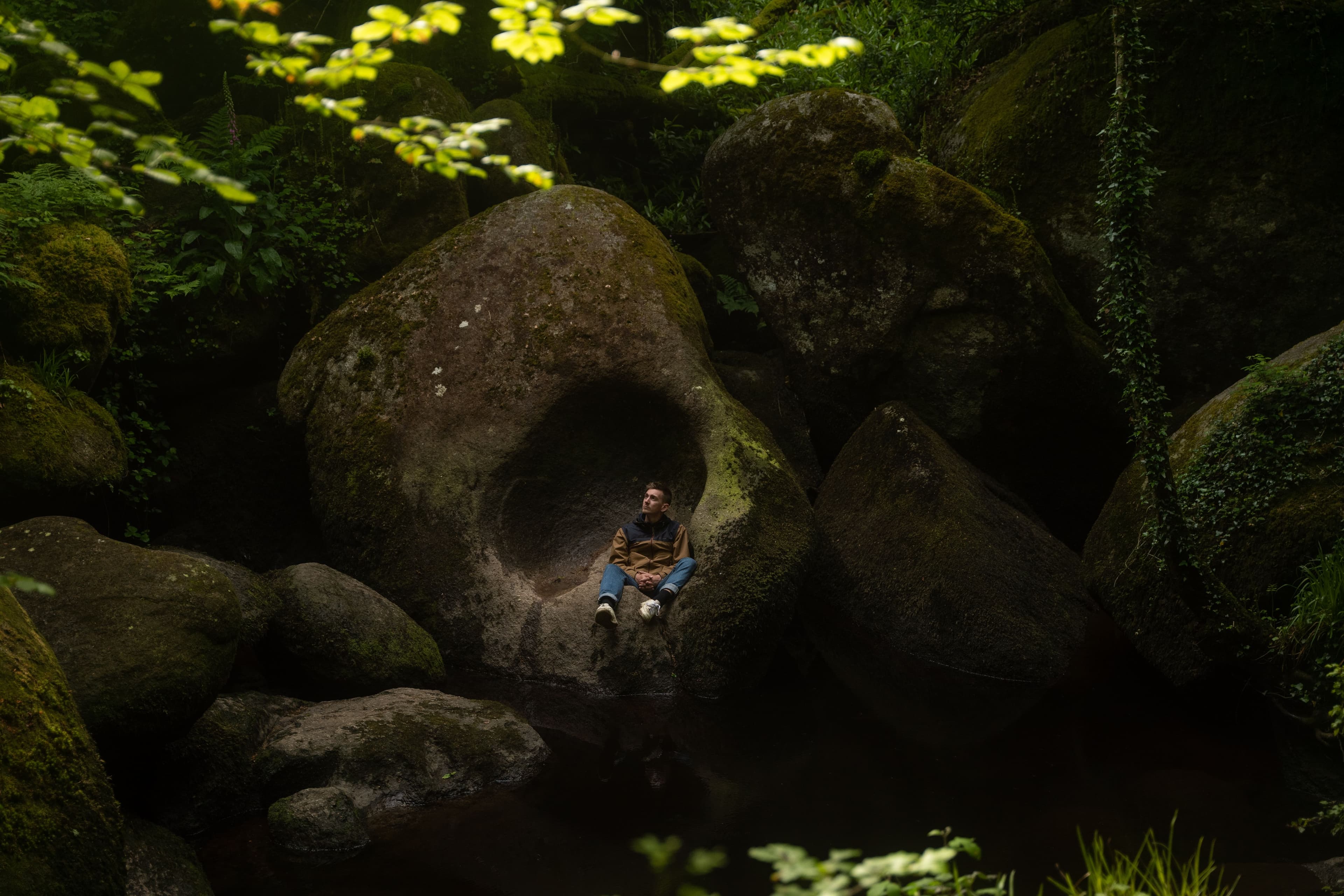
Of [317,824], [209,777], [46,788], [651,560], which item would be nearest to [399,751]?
[317,824]

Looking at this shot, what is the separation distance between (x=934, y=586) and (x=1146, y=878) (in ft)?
18.6

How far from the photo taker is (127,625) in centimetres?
574

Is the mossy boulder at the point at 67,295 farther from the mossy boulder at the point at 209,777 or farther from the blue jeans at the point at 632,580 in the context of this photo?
the blue jeans at the point at 632,580

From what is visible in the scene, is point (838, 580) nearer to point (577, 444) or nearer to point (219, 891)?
point (577, 444)

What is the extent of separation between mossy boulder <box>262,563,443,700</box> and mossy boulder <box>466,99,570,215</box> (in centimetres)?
595

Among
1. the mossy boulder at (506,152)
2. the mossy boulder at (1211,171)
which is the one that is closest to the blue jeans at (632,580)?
the mossy boulder at (506,152)

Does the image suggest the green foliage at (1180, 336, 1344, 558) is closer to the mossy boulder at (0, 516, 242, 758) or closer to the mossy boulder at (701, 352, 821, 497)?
the mossy boulder at (701, 352, 821, 497)

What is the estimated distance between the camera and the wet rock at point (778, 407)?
11.4 metres

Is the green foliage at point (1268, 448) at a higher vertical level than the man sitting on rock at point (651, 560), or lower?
higher

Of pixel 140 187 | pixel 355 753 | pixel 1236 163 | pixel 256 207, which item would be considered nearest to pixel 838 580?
pixel 355 753

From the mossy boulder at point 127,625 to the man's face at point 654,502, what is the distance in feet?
12.5

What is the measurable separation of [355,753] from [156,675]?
141 centimetres

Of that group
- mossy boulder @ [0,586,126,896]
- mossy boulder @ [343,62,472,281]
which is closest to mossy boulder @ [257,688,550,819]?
mossy boulder @ [0,586,126,896]

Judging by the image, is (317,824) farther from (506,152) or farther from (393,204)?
(506,152)
